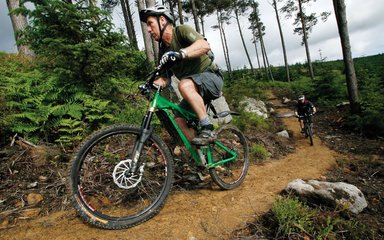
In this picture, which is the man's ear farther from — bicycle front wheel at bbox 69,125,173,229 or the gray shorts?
bicycle front wheel at bbox 69,125,173,229

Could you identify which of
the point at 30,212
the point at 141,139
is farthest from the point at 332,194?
the point at 30,212

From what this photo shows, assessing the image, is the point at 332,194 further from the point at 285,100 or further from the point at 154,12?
the point at 285,100

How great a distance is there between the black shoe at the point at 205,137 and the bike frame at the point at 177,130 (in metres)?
0.26

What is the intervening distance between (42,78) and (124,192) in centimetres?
351

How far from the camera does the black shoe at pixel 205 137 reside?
3.25 meters

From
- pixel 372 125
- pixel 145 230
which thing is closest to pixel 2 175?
pixel 145 230

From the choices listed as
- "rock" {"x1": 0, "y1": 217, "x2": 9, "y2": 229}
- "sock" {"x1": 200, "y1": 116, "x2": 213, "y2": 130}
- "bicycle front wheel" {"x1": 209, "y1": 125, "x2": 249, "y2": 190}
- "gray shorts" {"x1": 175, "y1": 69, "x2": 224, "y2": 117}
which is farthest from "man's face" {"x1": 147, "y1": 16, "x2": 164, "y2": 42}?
"rock" {"x1": 0, "y1": 217, "x2": 9, "y2": 229}

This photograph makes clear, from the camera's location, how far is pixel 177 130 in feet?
11.1

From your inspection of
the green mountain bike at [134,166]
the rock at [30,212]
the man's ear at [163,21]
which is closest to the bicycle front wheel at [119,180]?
the green mountain bike at [134,166]

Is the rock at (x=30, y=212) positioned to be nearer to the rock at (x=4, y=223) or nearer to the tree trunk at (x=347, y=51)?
the rock at (x=4, y=223)

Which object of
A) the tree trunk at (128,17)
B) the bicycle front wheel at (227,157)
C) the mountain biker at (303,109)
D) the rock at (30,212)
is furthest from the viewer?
the tree trunk at (128,17)

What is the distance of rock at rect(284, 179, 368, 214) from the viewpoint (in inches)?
123

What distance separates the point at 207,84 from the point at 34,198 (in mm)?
3052

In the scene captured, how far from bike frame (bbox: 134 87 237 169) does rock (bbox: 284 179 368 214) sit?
1.24 meters
